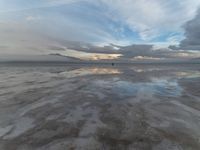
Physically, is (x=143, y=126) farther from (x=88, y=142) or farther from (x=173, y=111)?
(x=173, y=111)

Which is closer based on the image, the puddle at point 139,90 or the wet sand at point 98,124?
the wet sand at point 98,124

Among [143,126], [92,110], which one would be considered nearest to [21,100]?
[92,110]

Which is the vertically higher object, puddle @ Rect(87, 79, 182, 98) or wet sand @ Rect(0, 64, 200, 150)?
wet sand @ Rect(0, 64, 200, 150)

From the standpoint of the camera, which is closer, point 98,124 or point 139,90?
point 98,124

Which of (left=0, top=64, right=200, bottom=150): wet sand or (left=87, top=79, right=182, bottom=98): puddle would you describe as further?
Answer: (left=87, top=79, right=182, bottom=98): puddle

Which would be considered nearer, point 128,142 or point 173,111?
point 128,142

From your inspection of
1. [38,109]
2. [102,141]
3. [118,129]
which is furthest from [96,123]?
[38,109]

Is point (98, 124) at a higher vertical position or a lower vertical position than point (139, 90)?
higher

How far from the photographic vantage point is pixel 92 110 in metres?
7.40

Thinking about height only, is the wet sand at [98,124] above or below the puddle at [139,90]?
above

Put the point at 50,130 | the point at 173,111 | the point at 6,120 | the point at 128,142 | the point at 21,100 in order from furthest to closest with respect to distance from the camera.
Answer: the point at 21,100, the point at 173,111, the point at 6,120, the point at 50,130, the point at 128,142

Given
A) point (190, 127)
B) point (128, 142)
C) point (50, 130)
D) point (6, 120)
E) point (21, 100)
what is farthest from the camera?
point (21, 100)

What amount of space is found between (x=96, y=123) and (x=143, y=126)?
1723 millimetres

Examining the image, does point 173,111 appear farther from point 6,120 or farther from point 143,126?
point 6,120
